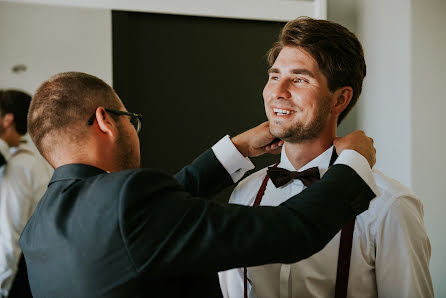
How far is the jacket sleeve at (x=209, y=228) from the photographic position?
37.1 inches

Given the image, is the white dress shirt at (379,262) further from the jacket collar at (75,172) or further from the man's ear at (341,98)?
the jacket collar at (75,172)

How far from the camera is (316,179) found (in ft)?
4.93

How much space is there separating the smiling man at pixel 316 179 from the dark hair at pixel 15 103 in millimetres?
1362

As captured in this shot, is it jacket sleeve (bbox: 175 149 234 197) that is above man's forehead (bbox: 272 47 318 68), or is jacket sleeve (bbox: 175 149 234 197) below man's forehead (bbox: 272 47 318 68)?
below

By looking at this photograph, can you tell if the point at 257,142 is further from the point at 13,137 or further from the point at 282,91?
the point at 13,137

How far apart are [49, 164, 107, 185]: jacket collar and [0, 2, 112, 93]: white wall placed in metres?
1.49

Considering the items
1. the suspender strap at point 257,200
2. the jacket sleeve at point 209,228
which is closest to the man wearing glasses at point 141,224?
the jacket sleeve at point 209,228

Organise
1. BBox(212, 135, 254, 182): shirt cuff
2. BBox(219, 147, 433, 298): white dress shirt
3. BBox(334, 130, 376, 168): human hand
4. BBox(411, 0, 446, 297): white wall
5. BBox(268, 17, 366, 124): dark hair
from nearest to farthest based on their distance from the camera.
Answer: BBox(334, 130, 376, 168): human hand < BBox(219, 147, 433, 298): white dress shirt < BBox(268, 17, 366, 124): dark hair < BBox(212, 135, 254, 182): shirt cuff < BBox(411, 0, 446, 297): white wall

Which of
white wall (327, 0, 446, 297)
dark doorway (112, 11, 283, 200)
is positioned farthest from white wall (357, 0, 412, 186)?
dark doorway (112, 11, 283, 200)

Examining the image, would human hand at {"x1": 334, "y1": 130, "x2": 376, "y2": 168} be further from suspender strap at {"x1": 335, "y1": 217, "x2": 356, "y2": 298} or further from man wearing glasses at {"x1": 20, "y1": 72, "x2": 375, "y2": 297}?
suspender strap at {"x1": 335, "y1": 217, "x2": 356, "y2": 298}

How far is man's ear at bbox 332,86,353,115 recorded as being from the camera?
1625mm

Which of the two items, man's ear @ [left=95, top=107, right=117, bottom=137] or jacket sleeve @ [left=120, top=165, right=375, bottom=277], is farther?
man's ear @ [left=95, top=107, right=117, bottom=137]

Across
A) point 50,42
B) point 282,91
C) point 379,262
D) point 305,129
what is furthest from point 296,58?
point 50,42

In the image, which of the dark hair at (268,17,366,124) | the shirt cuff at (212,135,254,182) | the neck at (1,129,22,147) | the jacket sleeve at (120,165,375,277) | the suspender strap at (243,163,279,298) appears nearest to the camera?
the jacket sleeve at (120,165,375,277)
